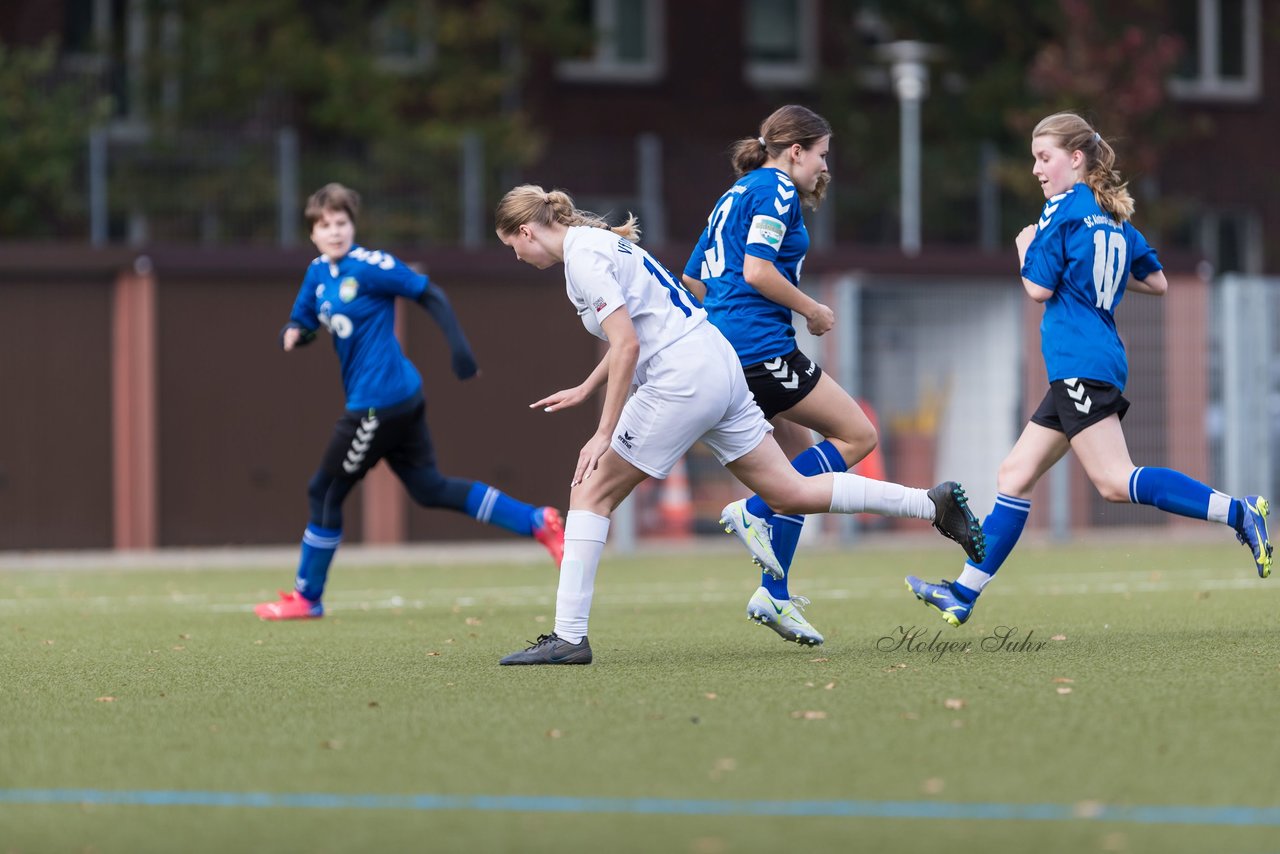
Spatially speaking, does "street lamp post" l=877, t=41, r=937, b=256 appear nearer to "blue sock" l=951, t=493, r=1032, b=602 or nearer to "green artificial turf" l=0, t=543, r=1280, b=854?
"green artificial turf" l=0, t=543, r=1280, b=854

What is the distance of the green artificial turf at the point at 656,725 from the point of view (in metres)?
4.30

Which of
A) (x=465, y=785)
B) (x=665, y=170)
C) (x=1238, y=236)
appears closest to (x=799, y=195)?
(x=465, y=785)

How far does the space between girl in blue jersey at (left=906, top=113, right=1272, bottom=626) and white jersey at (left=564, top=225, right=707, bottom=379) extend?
1299 mm

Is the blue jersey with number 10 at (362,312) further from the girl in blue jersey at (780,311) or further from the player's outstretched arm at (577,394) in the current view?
the player's outstretched arm at (577,394)

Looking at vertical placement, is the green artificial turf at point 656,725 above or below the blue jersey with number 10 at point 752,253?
below

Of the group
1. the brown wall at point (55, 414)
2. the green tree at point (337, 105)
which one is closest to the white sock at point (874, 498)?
the brown wall at point (55, 414)

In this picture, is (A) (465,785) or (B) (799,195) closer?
(A) (465,785)

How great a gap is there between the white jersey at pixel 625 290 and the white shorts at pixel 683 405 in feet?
0.16

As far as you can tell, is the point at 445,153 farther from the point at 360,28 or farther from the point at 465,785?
the point at 465,785

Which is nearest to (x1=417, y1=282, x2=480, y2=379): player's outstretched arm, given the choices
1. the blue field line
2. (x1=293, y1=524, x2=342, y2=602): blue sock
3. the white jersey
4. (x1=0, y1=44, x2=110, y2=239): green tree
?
(x1=293, y1=524, x2=342, y2=602): blue sock

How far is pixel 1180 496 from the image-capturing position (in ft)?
24.1

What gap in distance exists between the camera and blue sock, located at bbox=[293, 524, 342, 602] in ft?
30.6

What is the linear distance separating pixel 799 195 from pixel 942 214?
50.4 ft

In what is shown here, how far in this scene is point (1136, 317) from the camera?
16.9 metres
